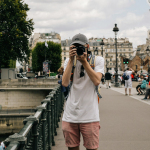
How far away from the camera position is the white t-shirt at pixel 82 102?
3250 mm

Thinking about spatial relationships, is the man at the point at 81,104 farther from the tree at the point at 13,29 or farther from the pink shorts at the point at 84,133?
the tree at the point at 13,29

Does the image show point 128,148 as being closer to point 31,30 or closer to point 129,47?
point 31,30

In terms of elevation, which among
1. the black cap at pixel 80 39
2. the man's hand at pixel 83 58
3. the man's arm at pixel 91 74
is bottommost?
the man's arm at pixel 91 74

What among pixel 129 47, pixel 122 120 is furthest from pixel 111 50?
pixel 122 120

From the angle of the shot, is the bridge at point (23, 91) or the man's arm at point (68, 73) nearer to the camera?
the man's arm at point (68, 73)

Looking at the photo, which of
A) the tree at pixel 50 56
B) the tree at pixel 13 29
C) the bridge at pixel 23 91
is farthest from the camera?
the tree at pixel 50 56

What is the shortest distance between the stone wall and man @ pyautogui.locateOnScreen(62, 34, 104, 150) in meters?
42.3

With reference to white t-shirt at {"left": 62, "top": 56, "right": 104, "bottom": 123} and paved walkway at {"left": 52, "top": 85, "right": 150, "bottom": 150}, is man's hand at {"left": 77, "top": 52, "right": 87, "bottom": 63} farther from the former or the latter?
paved walkway at {"left": 52, "top": 85, "right": 150, "bottom": 150}

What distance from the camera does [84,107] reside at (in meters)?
3.25

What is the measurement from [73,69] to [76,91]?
25cm

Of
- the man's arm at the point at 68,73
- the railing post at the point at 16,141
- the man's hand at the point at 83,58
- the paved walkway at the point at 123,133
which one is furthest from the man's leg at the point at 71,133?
the paved walkway at the point at 123,133

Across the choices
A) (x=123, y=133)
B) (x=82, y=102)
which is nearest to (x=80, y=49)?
(x=82, y=102)

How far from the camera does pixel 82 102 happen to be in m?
3.26

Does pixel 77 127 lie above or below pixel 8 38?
below
